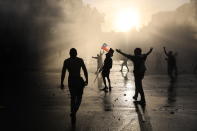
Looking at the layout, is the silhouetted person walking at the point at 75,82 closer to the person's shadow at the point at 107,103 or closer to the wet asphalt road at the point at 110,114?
the wet asphalt road at the point at 110,114

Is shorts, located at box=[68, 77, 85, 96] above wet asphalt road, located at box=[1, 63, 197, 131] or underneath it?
above

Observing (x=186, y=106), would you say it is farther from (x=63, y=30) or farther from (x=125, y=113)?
(x=63, y=30)

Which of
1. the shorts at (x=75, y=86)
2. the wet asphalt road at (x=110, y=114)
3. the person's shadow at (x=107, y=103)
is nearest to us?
the wet asphalt road at (x=110, y=114)

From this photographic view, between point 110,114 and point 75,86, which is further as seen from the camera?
point 110,114

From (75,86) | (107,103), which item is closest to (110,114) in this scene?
(75,86)

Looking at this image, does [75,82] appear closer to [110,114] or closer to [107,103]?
[110,114]

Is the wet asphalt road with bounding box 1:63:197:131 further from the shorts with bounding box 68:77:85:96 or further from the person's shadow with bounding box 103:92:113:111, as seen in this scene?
the shorts with bounding box 68:77:85:96

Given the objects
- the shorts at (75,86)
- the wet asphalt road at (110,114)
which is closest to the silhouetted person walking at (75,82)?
the shorts at (75,86)

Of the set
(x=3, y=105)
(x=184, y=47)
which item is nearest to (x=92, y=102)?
(x=3, y=105)

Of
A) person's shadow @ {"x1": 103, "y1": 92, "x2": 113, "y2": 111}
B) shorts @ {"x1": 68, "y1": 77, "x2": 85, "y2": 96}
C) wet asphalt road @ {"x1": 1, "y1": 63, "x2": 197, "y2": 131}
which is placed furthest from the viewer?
person's shadow @ {"x1": 103, "y1": 92, "x2": 113, "y2": 111}

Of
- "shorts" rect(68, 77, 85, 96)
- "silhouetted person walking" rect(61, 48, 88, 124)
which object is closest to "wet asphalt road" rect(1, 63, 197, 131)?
"silhouetted person walking" rect(61, 48, 88, 124)

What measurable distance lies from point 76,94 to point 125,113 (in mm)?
1917

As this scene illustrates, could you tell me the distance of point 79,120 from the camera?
10.4 m

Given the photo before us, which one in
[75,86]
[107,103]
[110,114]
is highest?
[75,86]
